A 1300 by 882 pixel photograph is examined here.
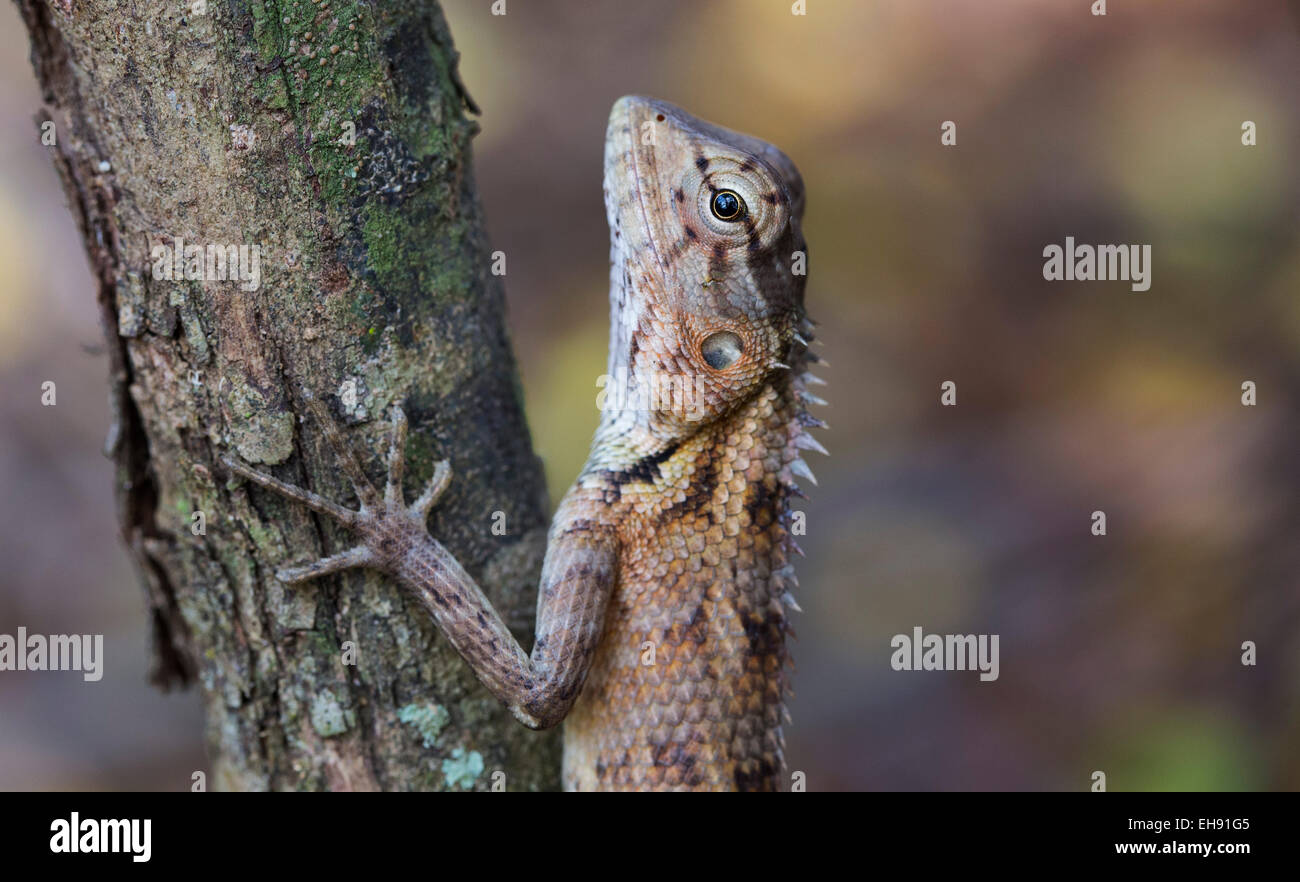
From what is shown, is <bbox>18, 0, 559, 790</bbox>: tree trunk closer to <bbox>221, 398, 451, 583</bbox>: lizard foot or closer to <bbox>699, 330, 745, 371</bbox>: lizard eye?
<bbox>221, 398, 451, 583</bbox>: lizard foot

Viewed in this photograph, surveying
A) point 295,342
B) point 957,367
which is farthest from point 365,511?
point 957,367

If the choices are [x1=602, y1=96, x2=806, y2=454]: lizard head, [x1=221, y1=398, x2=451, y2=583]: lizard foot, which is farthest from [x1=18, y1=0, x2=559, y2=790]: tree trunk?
[x1=602, y1=96, x2=806, y2=454]: lizard head

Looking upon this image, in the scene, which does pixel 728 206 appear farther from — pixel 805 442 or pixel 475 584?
pixel 475 584

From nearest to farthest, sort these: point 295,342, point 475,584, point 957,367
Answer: point 295,342 < point 475,584 < point 957,367

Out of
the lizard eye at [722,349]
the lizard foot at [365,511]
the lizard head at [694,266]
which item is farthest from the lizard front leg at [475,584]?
the lizard eye at [722,349]
